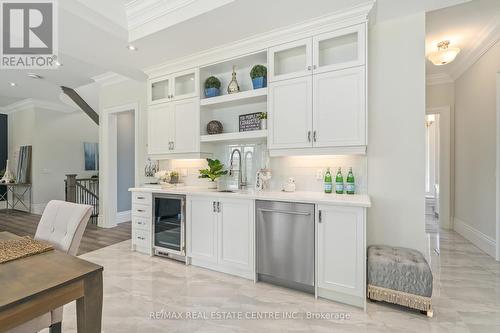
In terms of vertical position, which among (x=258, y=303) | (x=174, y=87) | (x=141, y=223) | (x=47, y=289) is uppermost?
(x=174, y=87)

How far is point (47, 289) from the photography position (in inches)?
37.3

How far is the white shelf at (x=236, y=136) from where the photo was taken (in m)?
2.93

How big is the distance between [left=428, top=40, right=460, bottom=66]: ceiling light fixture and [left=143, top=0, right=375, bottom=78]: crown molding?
1885mm

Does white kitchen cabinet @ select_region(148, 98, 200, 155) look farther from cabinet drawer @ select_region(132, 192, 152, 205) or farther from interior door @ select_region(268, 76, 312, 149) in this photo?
interior door @ select_region(268, 76, 312, 149)

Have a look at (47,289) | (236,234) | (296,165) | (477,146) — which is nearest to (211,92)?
(296,165)

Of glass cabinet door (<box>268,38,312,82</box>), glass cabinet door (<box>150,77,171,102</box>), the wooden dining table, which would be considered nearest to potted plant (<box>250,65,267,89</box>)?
glass cabinet door (<box>268,38,312,82</box>)

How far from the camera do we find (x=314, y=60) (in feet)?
8.41

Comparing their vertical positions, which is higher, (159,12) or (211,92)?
(159,12)

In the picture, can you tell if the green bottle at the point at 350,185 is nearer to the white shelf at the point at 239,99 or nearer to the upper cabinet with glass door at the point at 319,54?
the upper cabinet with glass door at the point at 319,54

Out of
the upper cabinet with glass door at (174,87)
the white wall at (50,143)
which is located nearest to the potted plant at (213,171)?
the upper cabinet with glass door at (174,87)

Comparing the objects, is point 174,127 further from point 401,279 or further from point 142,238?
point 401,279

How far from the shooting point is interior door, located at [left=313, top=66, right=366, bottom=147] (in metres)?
2.37

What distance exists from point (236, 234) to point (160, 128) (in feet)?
6.61

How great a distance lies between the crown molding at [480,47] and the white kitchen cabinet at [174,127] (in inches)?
147
